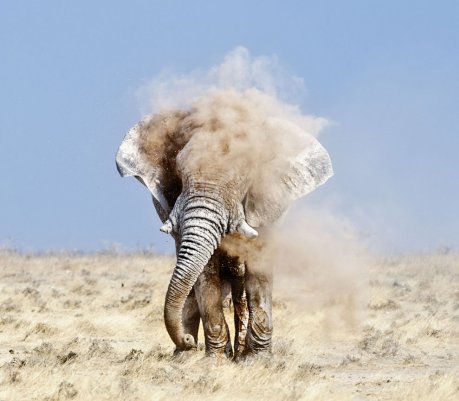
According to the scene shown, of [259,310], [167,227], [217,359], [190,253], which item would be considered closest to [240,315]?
[259,310]

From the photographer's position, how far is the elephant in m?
12.2

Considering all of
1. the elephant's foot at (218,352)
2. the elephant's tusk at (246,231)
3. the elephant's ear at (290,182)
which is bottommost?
the elephant's foot at (218,352)

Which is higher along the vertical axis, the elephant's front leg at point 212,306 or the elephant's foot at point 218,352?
the elephant's front leg at point 212,306

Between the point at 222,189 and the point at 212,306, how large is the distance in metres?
1.53

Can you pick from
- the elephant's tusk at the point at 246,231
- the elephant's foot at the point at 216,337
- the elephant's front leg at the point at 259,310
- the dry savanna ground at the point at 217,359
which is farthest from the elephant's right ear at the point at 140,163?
Answer: the dry savanna ground at the point at 217,359

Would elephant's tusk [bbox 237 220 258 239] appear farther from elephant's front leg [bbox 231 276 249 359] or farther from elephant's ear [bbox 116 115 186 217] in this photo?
elephant's front leg [bbox 231 276 249 359]

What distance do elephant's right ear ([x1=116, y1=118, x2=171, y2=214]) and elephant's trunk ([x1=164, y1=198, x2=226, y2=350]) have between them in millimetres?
1064

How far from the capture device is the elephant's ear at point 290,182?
12969 millimetres

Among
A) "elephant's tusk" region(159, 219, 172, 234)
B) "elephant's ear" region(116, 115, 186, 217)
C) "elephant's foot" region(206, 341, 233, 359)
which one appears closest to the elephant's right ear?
"elephant's ear" region(116, 115, 186, 217)

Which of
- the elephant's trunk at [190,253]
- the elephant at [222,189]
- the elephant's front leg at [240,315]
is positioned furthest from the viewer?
the elephant's front leg at [240,315]

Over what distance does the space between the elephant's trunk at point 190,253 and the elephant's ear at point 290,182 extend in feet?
2.47

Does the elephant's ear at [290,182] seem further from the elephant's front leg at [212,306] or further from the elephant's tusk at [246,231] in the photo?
the elephant's front leg at [212,306]

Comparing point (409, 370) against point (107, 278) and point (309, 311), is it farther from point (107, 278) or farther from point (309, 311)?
point (107, 278)

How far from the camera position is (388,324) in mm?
21672
